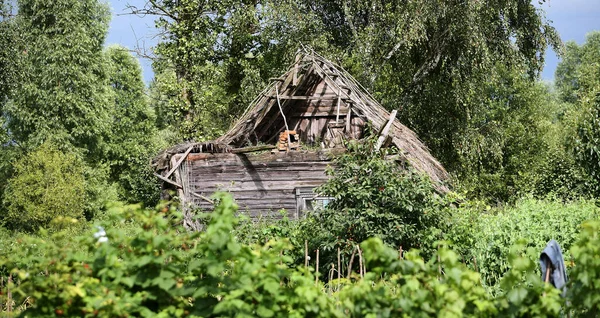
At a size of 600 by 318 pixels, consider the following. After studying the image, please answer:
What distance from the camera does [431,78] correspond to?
19172 millimetres

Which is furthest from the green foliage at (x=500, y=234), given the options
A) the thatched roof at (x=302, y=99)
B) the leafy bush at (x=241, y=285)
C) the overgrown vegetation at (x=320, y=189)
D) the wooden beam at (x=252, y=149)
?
the wooden beam at (x=252, y=149)

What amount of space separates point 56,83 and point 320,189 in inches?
827

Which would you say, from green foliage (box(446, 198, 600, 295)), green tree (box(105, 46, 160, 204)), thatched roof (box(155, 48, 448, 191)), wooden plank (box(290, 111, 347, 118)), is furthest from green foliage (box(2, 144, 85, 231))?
green foliage (box(446, 198, 600, 295))

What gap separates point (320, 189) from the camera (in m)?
8.77

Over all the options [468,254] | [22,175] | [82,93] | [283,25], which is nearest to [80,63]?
[82,93]

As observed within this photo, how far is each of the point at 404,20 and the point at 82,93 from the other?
15551mm

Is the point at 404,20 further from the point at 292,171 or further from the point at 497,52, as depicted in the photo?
the point at 292,171

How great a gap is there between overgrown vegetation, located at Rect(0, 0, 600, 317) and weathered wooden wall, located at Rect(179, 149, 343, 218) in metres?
2.82

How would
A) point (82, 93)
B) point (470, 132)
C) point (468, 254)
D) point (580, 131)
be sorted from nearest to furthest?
point (468, 254)
point (580, 131)
point (470, 132)
point (82, 93)

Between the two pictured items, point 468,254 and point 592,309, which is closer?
point 592,309

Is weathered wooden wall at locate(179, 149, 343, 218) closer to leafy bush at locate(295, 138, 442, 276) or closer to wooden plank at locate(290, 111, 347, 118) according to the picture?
wooden plank at locate(290, 111, 347, 118)

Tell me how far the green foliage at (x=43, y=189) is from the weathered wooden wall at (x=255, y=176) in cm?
1239

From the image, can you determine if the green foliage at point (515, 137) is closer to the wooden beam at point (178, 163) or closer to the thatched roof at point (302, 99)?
the thatched roof at point (302, 99)

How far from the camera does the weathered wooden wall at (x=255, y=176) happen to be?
554 inches
